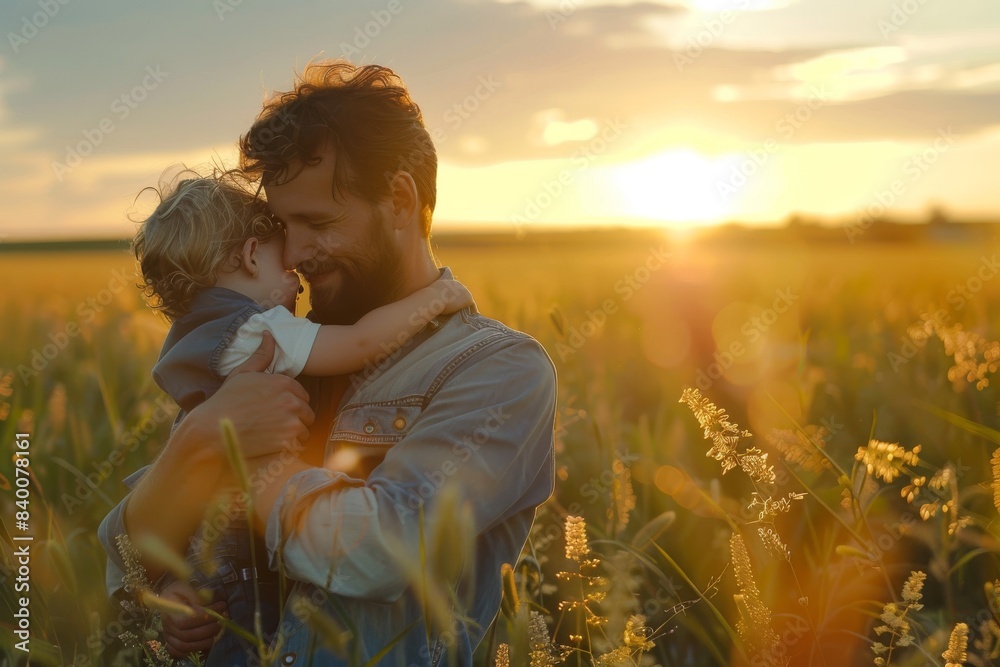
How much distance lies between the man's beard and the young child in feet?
0.39

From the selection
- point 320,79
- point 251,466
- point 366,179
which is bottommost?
point 251,466

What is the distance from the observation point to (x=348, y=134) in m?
2.80

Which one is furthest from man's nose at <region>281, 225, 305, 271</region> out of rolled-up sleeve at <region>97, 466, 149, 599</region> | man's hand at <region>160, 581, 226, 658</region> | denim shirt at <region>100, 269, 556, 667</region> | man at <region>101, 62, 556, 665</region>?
man's hand at <region>160, 581, 226, 658</region>

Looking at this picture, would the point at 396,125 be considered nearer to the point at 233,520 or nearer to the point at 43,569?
the point at 233,520

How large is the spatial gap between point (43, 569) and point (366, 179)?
148 cm

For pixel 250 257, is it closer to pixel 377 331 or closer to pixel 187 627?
pixel 377 331

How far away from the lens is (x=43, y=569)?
281 centimetres

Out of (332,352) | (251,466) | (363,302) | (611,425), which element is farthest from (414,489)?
(611,425)

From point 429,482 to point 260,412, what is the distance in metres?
0.51

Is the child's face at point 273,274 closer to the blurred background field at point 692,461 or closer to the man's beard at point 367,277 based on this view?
the man's beard at point 367,277

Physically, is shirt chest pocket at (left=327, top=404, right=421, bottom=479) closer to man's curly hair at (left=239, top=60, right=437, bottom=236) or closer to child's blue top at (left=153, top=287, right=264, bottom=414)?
child's blue top at (left=153, top=287, right=264, bottom=414)

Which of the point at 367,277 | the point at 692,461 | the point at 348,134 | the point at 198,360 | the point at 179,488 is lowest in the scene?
the point at 692,461

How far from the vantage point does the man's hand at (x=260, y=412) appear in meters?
→ 2.27

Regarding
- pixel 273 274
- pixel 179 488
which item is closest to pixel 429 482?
pixel 179 488
